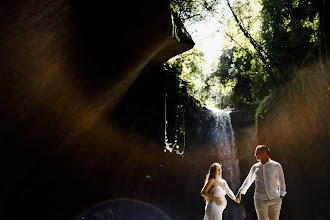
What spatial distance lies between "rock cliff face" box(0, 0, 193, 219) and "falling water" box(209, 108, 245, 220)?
10505 millimetres

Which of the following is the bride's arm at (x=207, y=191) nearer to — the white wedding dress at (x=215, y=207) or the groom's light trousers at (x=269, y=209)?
the white wedding dress at (x=215, y=207)

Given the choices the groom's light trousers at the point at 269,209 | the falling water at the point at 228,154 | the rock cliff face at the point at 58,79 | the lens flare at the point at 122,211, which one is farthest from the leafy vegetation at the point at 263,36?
the groom's light trousers at the point at 269,209

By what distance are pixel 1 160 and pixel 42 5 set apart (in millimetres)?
2805

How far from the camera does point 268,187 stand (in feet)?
12.4

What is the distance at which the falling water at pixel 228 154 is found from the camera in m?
15.6

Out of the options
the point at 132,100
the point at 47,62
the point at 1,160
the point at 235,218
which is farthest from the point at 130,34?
the point at 235,218

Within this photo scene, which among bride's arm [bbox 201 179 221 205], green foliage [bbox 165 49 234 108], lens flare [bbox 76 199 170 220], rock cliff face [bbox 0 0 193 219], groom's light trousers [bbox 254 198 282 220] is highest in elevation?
green foliage [bbox 165 49 234 108]

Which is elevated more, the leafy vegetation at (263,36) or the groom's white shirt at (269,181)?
the leafy vegetation at (263,36)

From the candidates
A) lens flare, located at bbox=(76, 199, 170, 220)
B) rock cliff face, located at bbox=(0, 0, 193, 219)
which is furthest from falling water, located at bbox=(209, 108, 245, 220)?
rock cliff face, located at bbox=(0, 0, 193, 219)

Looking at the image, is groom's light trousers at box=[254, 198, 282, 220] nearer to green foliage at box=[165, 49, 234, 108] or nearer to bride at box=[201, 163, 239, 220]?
bride at box=[201, 163, 239, 220]

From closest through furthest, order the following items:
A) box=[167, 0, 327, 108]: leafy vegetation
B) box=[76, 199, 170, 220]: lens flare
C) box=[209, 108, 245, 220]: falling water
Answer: box=[76, 199, 170, 220]: lens flare < box=[167, 0, 327, 108]: leafy vegetation < box=[209, 108, 245, 220]: falling water

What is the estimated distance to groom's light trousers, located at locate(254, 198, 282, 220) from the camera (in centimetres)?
372

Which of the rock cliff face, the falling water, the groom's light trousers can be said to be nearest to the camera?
the rock cliff face

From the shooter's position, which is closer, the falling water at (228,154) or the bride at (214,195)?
the bride at (214,195)
